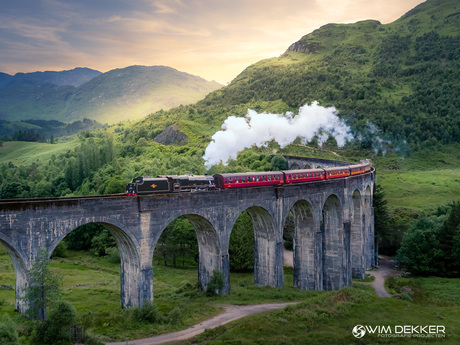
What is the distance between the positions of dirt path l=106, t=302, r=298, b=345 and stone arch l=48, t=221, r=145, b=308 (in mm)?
5043

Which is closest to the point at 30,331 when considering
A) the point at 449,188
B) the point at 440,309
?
the point at 440,309

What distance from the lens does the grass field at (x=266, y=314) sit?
93.5ft

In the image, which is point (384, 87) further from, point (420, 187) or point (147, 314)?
point (147, 314)

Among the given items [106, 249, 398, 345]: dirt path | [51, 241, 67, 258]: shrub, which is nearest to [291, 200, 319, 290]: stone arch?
[106, 249, 398, 345]: dirt path

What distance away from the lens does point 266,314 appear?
106 feet

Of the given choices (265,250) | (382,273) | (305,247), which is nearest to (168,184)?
(265,250)

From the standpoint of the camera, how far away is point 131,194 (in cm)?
3194

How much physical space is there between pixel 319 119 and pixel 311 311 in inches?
3872

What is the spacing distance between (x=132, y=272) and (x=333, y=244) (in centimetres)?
3168

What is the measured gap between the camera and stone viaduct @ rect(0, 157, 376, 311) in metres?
26.6

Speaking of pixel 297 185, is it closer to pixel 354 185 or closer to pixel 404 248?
pixel 354 185

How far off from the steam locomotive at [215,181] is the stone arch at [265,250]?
3531mm

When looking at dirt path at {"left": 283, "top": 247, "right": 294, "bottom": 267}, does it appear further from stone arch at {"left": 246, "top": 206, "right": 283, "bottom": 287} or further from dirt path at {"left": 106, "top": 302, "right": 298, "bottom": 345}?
dirt path at {"left": 106, "top": 302, "right": 298, "bottom": 345}

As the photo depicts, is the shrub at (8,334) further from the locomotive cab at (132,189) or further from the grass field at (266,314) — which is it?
the locomotive cab at (132,189)
